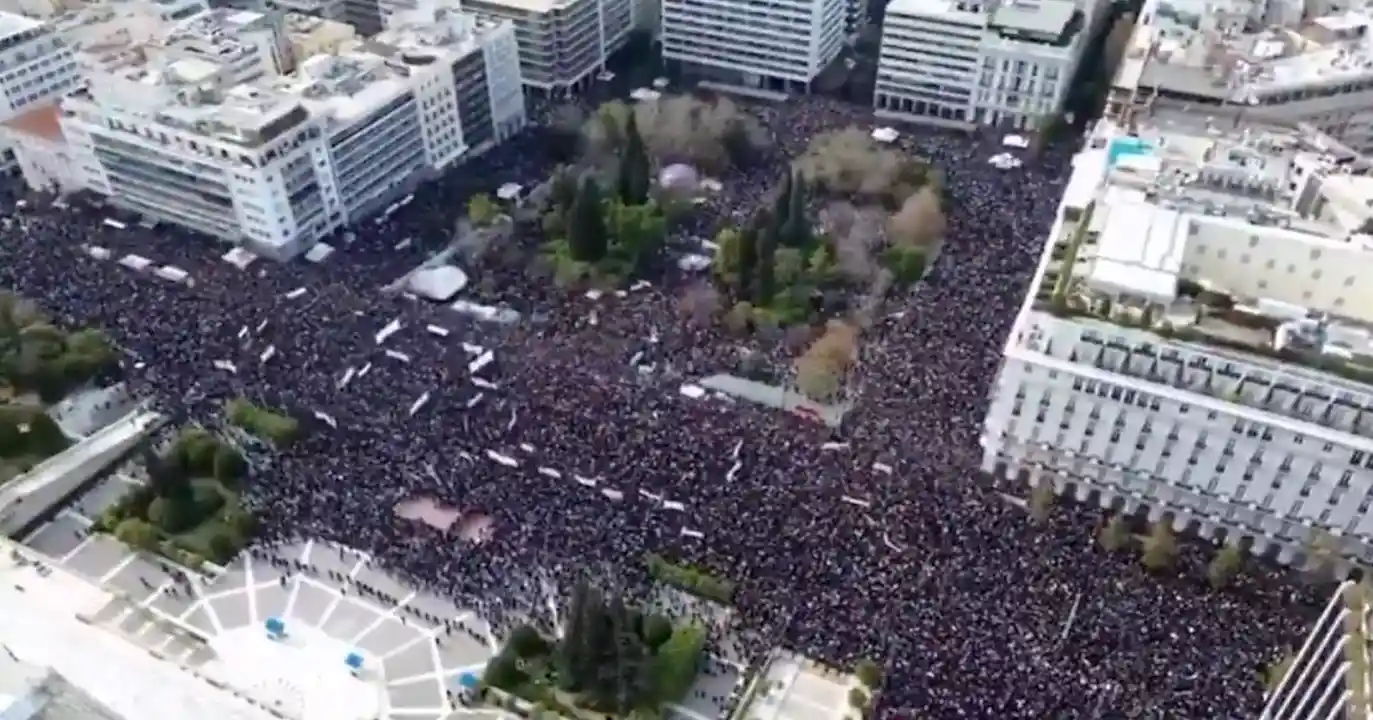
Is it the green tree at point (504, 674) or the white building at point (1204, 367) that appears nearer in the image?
the green tree at point (504, 674)

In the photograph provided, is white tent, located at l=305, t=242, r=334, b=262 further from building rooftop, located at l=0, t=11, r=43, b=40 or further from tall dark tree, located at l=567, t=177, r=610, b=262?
building rooftop, located at l=0, t=11, r=43, b=40

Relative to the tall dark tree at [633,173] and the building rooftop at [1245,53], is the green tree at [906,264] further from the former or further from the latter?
the building rooftop at [1245,53]

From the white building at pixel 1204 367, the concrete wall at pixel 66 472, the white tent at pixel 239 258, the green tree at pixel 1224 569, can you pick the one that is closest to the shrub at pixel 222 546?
the concrete wall at pixel 66 472

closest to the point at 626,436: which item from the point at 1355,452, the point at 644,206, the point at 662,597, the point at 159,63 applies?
the point at 662,597

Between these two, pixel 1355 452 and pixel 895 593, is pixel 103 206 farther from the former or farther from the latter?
pixel 1355 452

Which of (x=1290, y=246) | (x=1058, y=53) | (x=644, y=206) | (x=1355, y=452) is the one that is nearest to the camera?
(x=1355, y=452)

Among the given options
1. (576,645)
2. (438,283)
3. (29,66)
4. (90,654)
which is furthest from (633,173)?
(29,66)

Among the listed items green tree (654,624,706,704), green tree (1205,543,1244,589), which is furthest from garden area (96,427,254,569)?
green tree (1205,543,1244,589)
